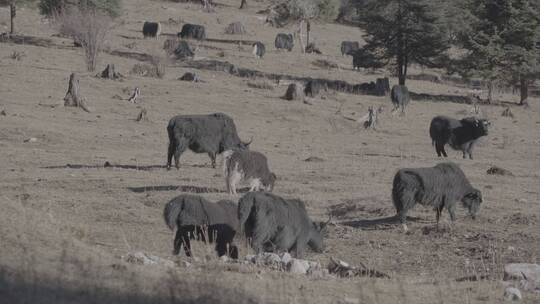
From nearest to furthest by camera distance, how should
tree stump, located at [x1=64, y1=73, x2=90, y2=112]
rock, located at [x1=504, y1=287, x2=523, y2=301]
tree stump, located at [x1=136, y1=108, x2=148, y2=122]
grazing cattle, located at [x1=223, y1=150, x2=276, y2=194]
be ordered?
1. rock, located at [x1=504, y1=287, x2=523, y2=301]
2. grazing cattle, located at [x1=223, y1=150, x2=276, y2=194]
3. tree stump, located at [x1=136, y1=108, x2=148, y2=122]
4. tree stump, located at [x1=64, y1=73, x2=90, y2=112]

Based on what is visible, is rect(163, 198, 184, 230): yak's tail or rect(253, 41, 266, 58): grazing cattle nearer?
rect(163, 198, 184, 230): yak's tail

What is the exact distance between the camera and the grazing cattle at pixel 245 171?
17.6m

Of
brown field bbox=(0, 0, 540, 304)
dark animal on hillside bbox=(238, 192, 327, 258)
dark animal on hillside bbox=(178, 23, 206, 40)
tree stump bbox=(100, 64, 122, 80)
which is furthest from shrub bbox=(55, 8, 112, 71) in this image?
dark animal on hillside bbox=(238, 192, 327, 258)

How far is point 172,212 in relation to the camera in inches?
507

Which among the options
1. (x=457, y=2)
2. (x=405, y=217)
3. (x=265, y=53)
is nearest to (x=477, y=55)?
(x=457, y=2)

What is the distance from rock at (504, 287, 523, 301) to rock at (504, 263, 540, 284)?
50.8 inches

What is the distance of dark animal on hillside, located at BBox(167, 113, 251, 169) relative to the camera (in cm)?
2177

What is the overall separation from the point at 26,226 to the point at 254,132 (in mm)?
21738

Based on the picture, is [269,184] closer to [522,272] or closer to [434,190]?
[434,190]

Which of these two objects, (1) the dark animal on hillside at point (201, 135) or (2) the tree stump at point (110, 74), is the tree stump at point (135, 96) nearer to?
(2) the tree stump at point (110, 74)

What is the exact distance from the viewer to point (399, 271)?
12.9 metres

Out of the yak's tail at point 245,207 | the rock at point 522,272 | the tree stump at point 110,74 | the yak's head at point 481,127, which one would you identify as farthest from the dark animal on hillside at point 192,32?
the rock at point 522,272

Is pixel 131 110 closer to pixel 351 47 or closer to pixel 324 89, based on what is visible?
pixel 324 89

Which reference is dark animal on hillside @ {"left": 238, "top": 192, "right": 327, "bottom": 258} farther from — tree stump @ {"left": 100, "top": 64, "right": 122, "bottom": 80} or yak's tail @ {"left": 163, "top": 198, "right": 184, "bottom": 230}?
tree stump @ {"left": 100, "top": 64, "right": 122, "bottom": 80}
